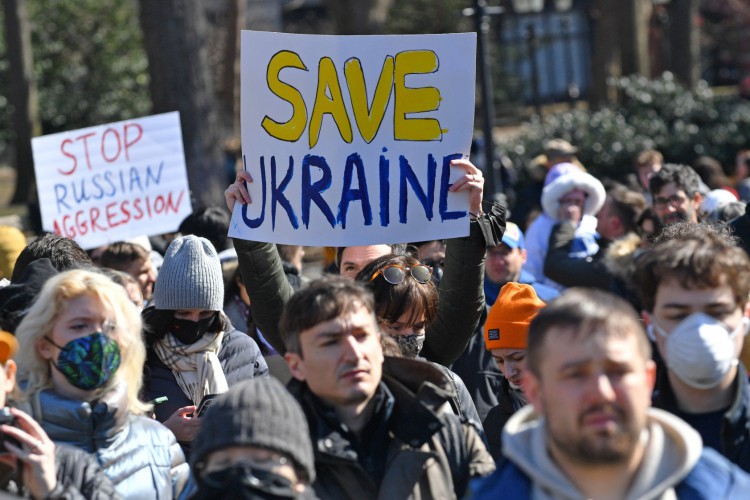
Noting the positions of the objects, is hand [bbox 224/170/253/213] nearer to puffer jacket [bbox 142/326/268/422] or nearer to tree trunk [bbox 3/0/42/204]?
puffer jacket [bbox 142/326/268/422]

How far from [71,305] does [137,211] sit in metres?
4.73

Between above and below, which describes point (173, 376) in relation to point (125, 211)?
above

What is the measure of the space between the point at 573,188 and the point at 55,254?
3.53 m

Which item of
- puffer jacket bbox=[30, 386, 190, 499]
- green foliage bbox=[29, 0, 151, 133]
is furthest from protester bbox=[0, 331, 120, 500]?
green foliage bbox=[29, 0, 151, 133]

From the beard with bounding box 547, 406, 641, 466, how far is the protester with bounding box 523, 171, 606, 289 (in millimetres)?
4899

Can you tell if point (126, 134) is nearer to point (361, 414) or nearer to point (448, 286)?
point (448, 286)

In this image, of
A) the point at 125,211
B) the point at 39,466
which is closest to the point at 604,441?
→ the point at 39,466

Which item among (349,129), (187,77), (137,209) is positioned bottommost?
(137,209)

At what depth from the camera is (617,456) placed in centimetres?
287

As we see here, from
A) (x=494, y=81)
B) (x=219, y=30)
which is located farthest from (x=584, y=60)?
(x=219, y=30)

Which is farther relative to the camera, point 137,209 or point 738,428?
point 137,209

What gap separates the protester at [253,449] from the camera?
9.66ft

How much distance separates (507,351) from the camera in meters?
4.89

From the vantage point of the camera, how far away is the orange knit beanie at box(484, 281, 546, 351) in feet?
15.9
